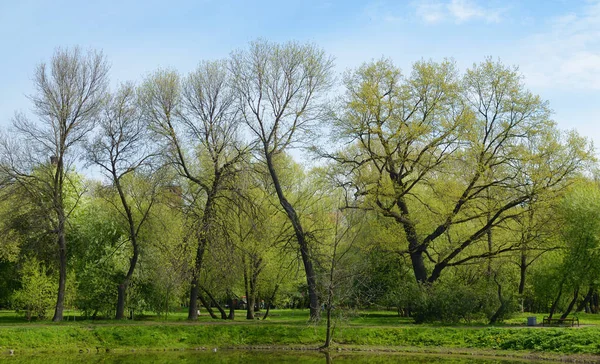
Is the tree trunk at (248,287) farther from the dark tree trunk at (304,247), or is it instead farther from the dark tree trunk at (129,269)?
the dark tree trunk at (129,269)

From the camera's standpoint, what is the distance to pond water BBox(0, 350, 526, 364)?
26000 millimetres

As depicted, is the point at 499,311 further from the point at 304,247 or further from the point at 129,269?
the point at 129,269

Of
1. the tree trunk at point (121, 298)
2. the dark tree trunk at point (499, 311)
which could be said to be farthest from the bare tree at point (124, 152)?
the dark tree trunk at point (499, 311)

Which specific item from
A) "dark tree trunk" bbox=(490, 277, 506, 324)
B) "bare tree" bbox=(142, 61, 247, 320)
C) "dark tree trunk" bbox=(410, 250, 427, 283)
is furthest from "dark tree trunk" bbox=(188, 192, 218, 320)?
"dark tree trunk" bbox=(490, 277, 506, 324)

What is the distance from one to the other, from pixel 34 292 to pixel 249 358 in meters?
16.3

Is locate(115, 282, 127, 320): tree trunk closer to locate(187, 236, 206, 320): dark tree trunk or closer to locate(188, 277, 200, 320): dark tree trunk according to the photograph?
locate(188, 277, 200, 320): dark tree trunk

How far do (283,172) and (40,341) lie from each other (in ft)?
70.1

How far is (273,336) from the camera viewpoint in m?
32.3

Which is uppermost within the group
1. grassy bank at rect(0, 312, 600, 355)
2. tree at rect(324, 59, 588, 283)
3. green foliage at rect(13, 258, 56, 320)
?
tree at rect(324, 59, 588, 283)

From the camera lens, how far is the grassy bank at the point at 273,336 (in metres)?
28.5

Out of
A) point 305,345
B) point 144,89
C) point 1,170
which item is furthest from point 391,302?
point 1,170

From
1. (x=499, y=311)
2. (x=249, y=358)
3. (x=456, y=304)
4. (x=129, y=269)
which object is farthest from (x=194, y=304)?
(x=499, y=311)

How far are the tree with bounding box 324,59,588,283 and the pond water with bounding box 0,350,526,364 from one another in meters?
11.0

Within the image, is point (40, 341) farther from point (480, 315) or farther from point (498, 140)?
point (498, 140)
